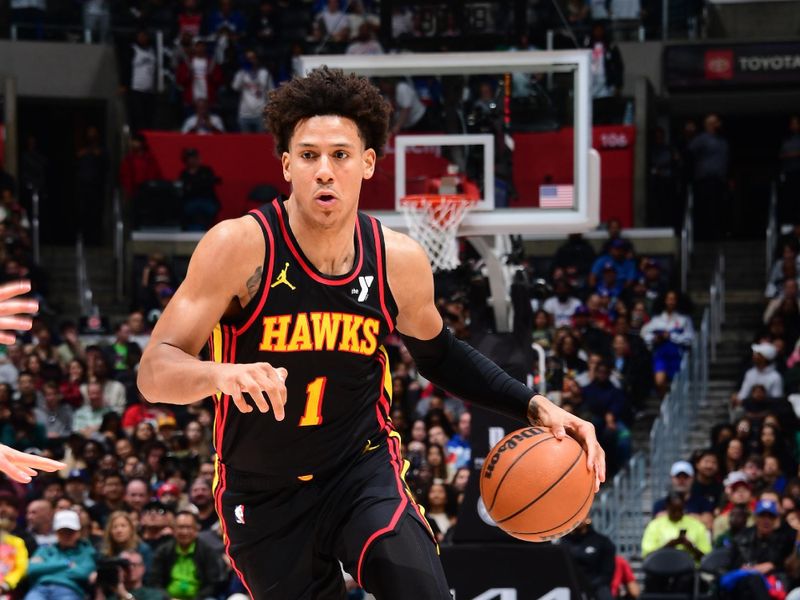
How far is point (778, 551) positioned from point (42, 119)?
1379 cm

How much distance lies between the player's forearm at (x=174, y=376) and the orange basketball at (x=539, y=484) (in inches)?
52.6

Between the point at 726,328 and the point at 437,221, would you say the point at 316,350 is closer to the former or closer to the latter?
the point at 437,221

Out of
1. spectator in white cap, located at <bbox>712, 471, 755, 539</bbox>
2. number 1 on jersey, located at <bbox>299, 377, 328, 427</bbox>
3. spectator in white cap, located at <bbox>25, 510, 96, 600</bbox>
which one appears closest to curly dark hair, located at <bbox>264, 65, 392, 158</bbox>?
number 1 on jersey, located at <bbox>299, 377, 328, 427</bbox>

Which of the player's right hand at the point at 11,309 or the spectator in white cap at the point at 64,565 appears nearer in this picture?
the player's right hand at the point at 11,309

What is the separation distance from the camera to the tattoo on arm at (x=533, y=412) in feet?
18.1

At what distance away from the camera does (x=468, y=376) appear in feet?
18.4

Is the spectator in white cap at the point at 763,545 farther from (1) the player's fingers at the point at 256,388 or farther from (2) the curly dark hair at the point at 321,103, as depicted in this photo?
(1) the player's fingers at the point at 256,388

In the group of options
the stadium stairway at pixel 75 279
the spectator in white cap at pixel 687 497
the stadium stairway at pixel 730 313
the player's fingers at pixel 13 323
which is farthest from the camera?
the stadium stairway at pixel 75 279

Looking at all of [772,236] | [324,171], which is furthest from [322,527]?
[772,236]

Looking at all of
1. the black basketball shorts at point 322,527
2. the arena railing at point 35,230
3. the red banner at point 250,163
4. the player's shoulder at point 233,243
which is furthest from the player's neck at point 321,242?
the red banner at point 250,163

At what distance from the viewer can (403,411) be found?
48.9 ft

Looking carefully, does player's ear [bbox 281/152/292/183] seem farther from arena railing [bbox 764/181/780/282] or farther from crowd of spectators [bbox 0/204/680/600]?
arena railing [bbox 764/181/780/282]

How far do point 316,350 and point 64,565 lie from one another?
23.5 feet

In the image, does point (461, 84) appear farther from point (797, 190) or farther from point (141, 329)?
point (797, 190)
